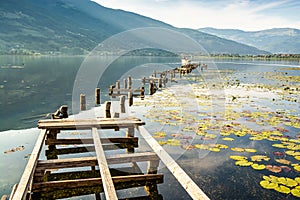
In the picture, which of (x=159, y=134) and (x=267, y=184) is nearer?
(x=267, y=184)

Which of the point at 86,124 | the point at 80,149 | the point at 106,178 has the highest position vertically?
the point at 86,124

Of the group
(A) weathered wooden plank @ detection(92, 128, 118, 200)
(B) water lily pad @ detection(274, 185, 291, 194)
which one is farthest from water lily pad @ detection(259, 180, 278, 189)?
(A) weathered wooden plank @ detection(92, 128, 118, 200)

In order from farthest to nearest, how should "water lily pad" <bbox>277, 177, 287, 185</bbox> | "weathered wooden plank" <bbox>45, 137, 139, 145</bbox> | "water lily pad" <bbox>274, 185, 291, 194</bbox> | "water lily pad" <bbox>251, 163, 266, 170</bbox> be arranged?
"weathered wooden plank" <bbox>45, 137, 139, 145</bbox> < "water lily pad" <bbox>251, 163, 266, 170</bbox> < "water lily pad" <bbox>277, 177, 287, 185</bbox> < "water lily pad" <bbox>274, 185, 291, 194</bbox>

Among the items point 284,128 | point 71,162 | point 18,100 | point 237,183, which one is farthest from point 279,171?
point 18,100

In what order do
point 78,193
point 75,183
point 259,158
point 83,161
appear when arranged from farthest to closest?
point 259,158 < point 83,161 < point 78,193 < point 75,183

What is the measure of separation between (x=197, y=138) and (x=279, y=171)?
408cm

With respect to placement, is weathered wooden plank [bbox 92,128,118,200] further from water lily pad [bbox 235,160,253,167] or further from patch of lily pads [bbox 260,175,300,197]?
water lily pad [bbox 235,160,253,167]

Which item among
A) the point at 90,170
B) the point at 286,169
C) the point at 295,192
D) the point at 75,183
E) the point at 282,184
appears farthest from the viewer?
the point at 90,170

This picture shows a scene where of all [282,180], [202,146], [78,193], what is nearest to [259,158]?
[282,180]

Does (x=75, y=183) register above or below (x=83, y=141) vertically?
below

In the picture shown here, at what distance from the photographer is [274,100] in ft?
75.8

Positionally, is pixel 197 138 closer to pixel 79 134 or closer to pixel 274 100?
pixel 79 134

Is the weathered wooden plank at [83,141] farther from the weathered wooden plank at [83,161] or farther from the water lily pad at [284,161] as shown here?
the water lily pad at [284,161]

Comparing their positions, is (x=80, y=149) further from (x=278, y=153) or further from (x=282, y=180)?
(x=278, y=153)
